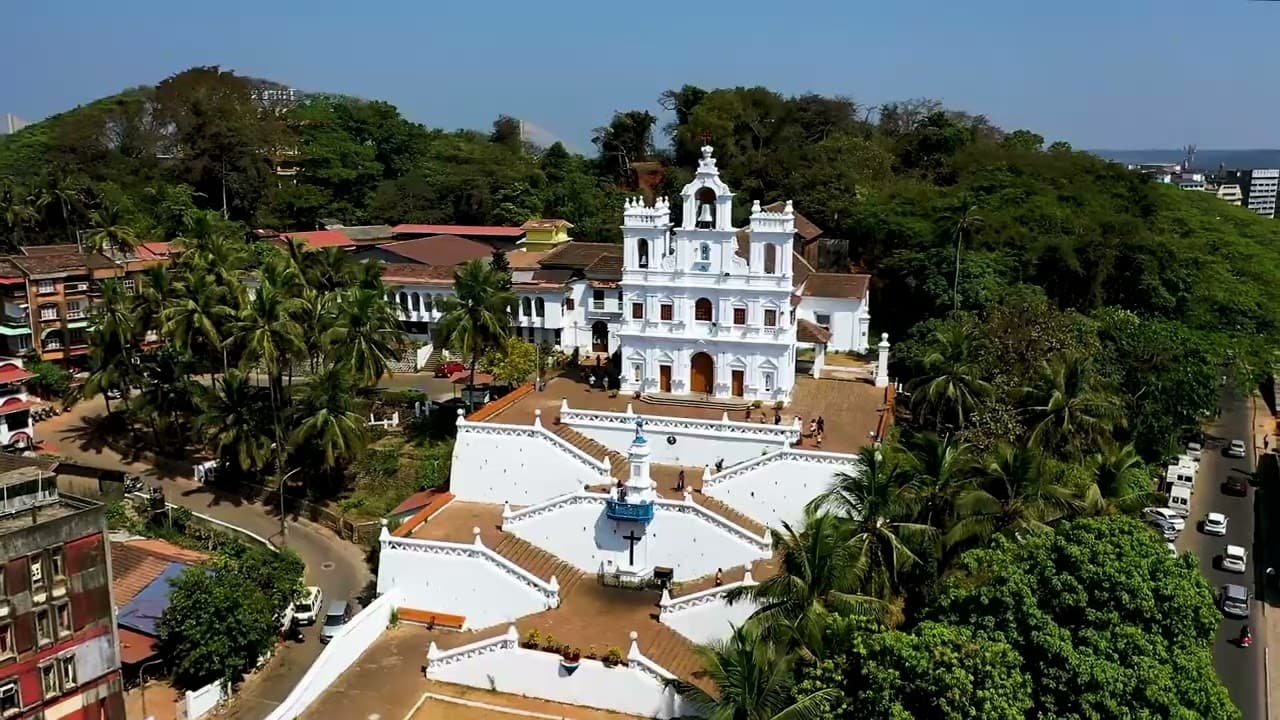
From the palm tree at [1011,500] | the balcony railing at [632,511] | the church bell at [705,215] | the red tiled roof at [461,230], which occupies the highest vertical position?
the church bell at [705,215]

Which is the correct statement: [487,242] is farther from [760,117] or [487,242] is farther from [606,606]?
[606,606]

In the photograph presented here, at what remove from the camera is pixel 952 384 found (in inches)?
1470

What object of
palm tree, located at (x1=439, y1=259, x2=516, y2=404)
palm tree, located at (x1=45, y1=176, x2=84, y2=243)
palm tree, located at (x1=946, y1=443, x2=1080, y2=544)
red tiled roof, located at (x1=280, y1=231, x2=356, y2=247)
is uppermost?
palm tree, located at (x1=45, y1=176, x2=84, y2=243)

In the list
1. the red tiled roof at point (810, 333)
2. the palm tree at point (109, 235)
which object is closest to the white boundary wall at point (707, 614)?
the red tiled roof at point (810, 333)

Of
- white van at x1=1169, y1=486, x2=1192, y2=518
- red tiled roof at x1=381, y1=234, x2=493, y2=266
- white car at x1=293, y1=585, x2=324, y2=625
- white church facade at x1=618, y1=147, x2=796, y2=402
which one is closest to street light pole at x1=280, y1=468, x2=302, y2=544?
white car at x1=293, y1=585, x2=324, y2=625

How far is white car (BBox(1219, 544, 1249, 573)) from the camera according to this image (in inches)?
1484

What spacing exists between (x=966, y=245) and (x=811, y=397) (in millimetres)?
22982

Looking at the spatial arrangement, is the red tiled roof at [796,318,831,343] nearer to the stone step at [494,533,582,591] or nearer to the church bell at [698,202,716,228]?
the church bell at [698,202,716,228]

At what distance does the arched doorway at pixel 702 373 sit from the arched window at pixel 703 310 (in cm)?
152

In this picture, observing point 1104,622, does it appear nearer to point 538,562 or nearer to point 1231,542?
point 538,562

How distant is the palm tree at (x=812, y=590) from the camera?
2009 cm

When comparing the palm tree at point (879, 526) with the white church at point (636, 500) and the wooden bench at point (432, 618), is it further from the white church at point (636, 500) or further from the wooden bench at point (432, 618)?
the wooden bench at point (432, 618)

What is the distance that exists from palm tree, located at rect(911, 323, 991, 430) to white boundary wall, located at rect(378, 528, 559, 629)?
16.7m

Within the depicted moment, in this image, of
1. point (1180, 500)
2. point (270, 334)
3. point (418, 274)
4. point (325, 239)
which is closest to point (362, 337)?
point (270, 334)
